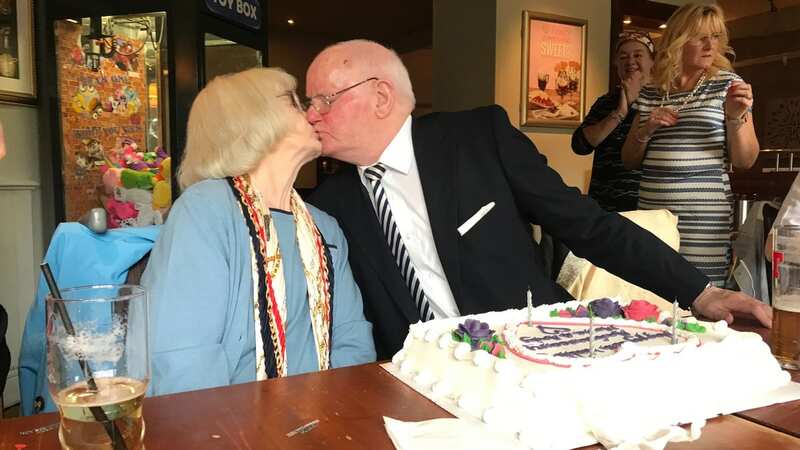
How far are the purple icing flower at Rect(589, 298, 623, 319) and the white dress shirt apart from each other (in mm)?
649

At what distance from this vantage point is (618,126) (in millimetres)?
3246

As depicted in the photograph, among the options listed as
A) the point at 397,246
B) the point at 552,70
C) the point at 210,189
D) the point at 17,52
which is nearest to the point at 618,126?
the point at 397,246

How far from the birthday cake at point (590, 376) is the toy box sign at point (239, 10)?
2.83 meters

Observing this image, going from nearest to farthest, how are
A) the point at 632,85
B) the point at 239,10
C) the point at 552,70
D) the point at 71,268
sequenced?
the point at 71,268 → the point at 632,85 → the point at 239,10 → the point at 552,70

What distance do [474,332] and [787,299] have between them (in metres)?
0.56

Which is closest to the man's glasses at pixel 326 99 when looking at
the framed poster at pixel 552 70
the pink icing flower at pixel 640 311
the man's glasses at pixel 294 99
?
the man's glasses at pixel 294 99

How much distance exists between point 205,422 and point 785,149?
6.82 m

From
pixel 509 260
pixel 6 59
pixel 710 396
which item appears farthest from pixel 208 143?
pixel 6 59

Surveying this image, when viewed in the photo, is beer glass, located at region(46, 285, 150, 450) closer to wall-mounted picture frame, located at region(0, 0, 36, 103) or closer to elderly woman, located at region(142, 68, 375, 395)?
elderly woman, located at region(142, 68, 375, 395)

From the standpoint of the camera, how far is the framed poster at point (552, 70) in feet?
16.2

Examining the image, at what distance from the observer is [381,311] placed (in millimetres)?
1825

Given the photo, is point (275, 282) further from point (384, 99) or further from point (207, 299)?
point (384, 99)

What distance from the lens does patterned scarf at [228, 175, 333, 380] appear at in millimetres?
1495

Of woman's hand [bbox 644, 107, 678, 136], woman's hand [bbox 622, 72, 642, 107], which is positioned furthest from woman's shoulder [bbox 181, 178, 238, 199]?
woman's hand [bbox 622, 72, 642, 107]
